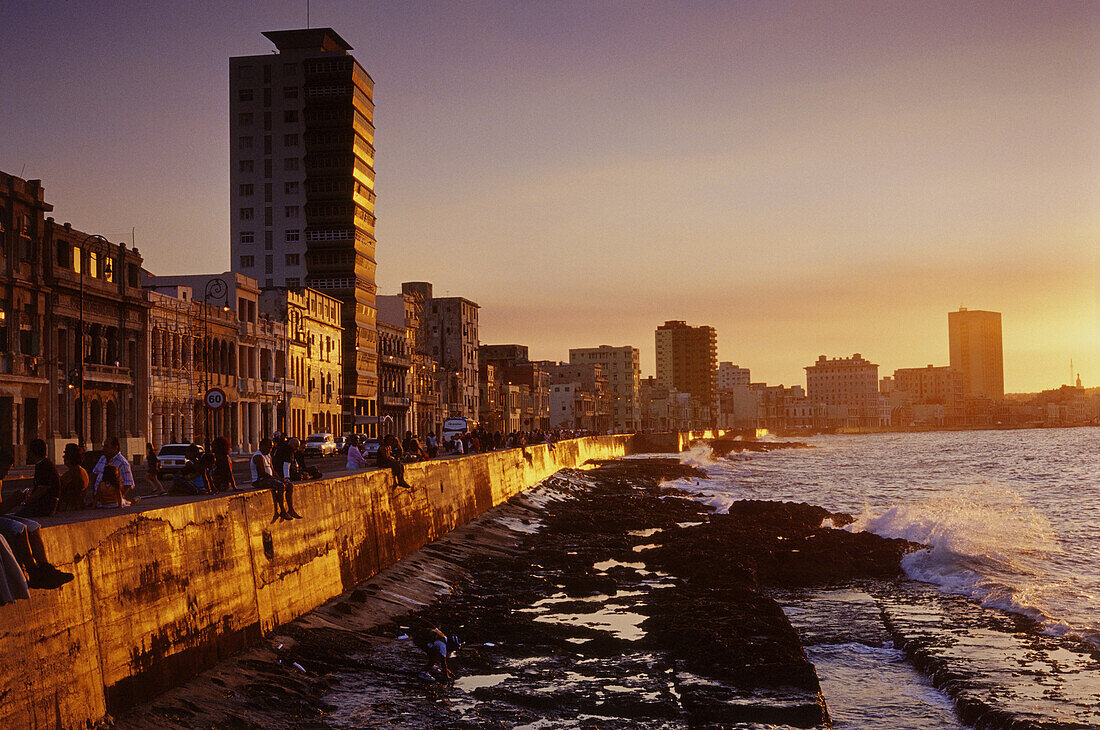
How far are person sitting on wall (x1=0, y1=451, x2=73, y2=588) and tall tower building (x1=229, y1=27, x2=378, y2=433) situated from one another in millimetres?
93177

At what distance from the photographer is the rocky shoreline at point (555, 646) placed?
13.9 m

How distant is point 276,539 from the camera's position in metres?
17.5

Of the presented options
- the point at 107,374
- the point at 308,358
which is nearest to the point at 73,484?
the point at 107,374

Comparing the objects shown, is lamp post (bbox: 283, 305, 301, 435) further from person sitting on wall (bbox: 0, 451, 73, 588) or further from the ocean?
person sitting on wall (bbox: 0, 451, 73, 588)

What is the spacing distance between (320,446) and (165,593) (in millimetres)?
51344

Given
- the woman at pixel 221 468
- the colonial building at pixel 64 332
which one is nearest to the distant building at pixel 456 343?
the colonial building at pixel 64 332

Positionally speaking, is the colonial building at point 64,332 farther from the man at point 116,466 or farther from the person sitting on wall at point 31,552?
the person sitting on wall at point 31,552

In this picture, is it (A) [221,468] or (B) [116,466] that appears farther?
(A) [221,468]

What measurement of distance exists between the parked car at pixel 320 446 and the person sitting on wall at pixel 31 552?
169ft

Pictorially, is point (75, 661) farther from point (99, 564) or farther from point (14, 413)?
point (14, 413)

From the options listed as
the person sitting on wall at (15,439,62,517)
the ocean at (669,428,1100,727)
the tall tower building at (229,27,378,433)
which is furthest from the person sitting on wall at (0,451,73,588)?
the tall tower building at (229,27,378,433)

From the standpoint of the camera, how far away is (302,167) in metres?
108

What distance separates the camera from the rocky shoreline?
1395 centimetres

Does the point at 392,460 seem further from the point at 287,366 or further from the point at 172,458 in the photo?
the point at 287,366
